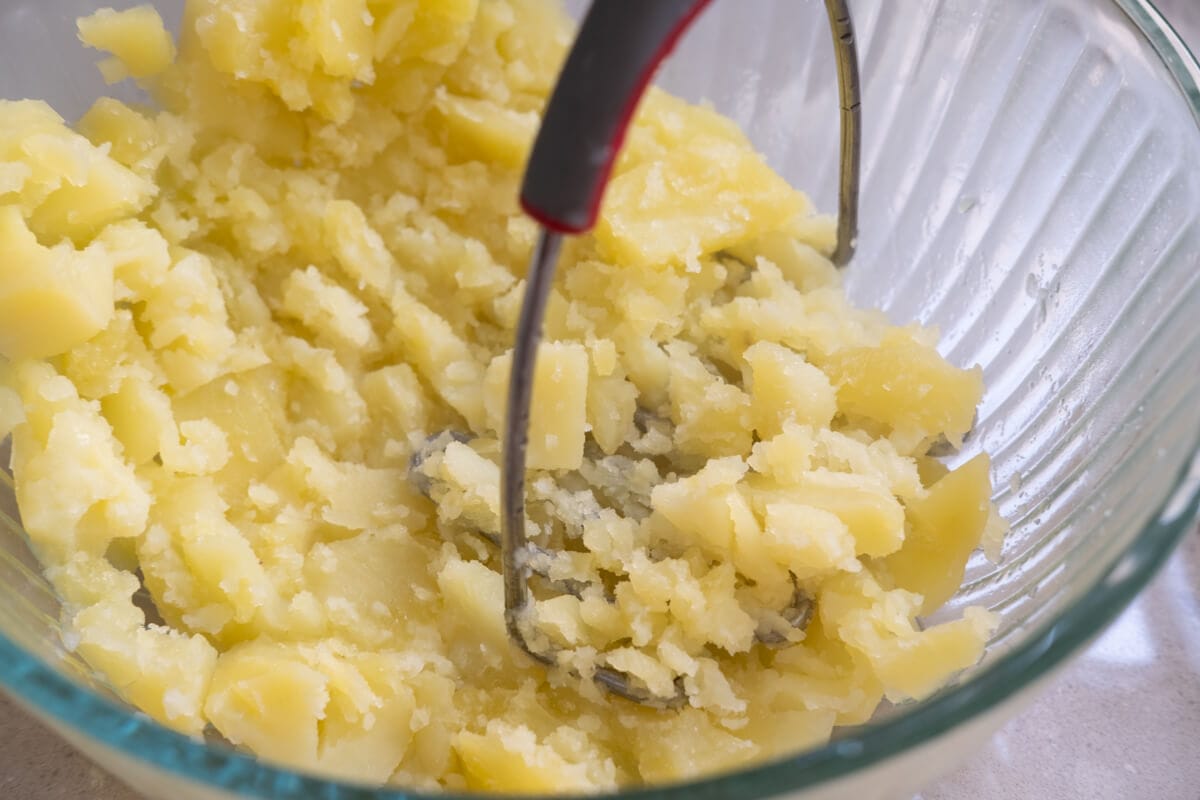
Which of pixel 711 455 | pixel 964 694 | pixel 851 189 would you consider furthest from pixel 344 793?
pixel 851 189

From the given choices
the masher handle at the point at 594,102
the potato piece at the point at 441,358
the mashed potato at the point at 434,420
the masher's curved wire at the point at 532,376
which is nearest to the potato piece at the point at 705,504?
the mashed potato at the point at 434,420

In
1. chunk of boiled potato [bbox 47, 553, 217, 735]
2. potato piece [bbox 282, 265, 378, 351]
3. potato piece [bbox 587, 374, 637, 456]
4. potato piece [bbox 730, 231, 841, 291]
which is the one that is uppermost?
potato piece [bbox 730, 231, 841, 291]

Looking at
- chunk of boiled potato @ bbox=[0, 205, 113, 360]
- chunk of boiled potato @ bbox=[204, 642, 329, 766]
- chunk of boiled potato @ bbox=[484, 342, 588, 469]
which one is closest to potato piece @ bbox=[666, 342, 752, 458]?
chunk of boiled potato @ bbox=[484, 342, 588, 469]

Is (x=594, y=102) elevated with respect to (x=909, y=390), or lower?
elevated

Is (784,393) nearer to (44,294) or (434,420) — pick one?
(434,420)

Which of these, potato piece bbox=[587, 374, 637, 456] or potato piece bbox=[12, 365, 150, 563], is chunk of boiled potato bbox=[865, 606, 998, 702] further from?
potato piece bbox=[12, 365, 150, 563]

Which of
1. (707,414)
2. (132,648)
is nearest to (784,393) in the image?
(707,414)
